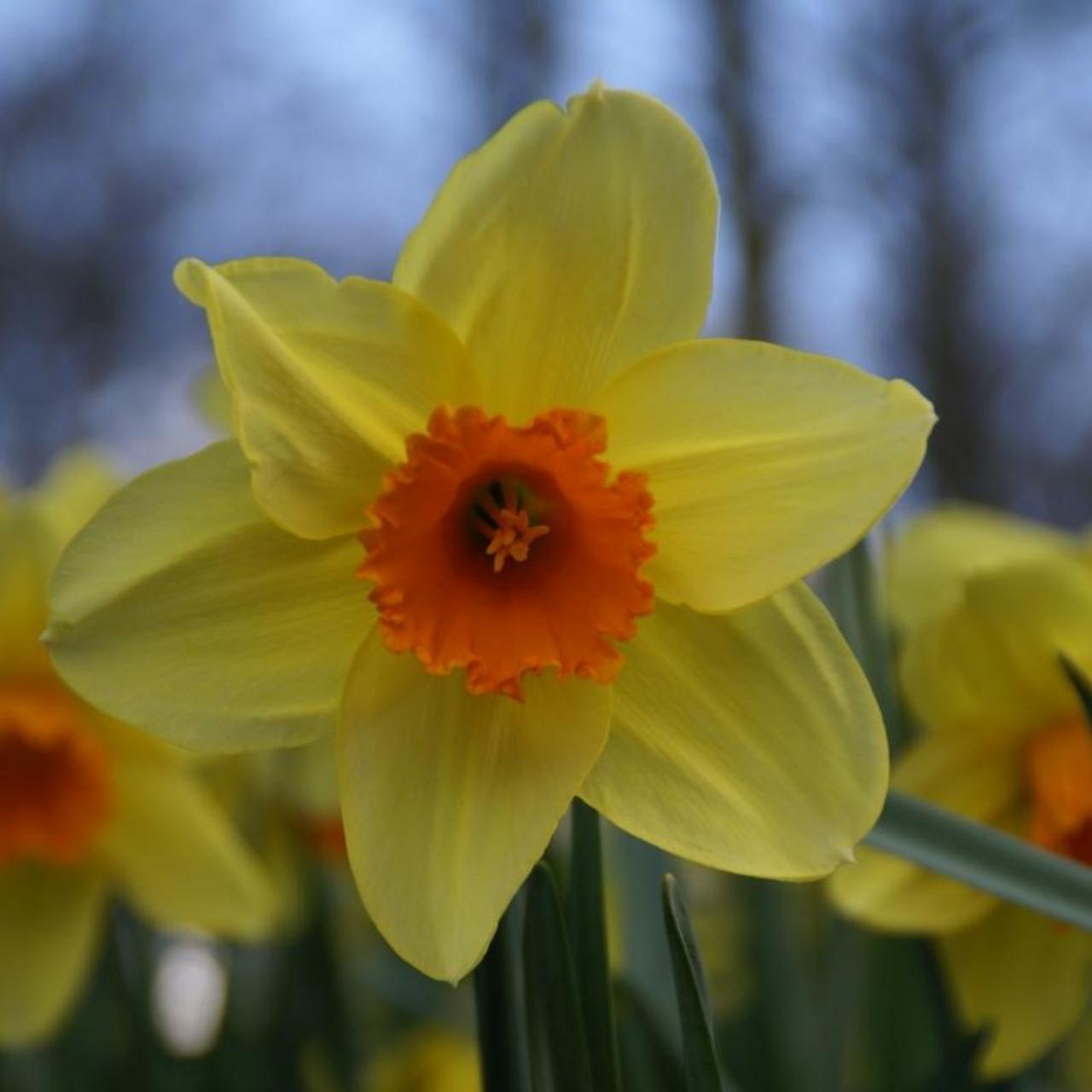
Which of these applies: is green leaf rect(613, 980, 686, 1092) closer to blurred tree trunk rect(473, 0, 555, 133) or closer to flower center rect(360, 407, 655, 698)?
flower center rect(360, 407, 655, 698)

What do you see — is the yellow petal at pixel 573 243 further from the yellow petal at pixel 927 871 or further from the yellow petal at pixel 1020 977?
the yellow petal at pixel 1020 977

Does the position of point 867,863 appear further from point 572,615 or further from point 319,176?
point 319,176

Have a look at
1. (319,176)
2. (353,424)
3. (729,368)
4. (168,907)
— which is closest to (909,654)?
(729,368)

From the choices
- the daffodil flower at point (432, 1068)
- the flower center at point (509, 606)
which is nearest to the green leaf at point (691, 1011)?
the flower center at point (509, 606)

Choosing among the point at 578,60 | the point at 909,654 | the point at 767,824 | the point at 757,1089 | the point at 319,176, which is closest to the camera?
the point at 767,824

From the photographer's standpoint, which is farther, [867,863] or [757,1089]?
[757,1089]

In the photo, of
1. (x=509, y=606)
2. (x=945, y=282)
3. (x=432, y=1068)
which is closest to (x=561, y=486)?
(x=509, y=606)
